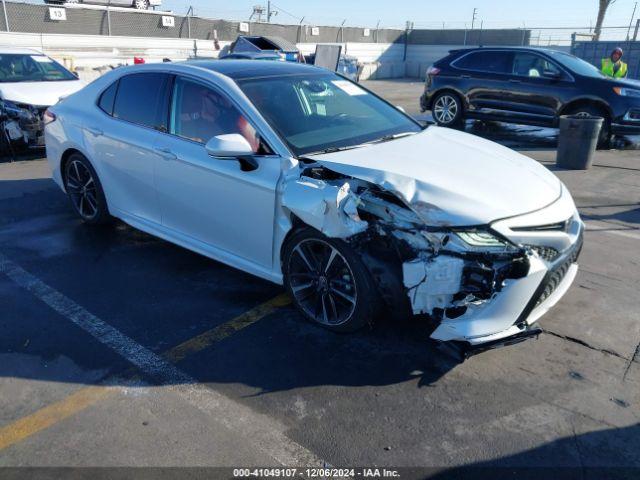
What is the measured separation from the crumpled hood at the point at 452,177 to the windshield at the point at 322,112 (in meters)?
0.23

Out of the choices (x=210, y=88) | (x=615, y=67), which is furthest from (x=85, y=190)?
(x=615, y=67)

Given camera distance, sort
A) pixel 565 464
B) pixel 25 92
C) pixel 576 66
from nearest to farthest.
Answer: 1. pixel 565 464
2. pixel 25 92
3. pixel 576 66

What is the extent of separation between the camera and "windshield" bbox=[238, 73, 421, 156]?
3992 millimetres

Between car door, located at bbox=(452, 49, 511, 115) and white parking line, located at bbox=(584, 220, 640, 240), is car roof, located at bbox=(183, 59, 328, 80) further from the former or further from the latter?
car door, located at bbox=(452, 49, 511, 115)

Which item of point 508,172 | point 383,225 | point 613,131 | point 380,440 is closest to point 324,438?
point 380,440

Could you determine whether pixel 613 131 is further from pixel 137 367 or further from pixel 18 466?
pixel 18 466

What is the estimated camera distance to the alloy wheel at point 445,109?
39.3ft

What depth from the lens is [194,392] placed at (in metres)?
3.20

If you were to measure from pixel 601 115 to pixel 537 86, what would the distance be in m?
1.28

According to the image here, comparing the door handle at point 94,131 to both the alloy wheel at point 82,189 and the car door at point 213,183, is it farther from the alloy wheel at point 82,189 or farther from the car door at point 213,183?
the car door at point 213,183

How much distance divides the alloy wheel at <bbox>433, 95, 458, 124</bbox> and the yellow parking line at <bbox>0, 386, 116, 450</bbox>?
33.9ft

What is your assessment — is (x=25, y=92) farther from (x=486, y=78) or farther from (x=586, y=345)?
(x=586, y=345)

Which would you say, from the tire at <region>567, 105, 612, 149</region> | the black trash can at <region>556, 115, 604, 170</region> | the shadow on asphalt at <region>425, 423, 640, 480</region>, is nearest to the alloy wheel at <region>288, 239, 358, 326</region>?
A: the shadow on asphalt at <region>425, 423, 640, 480</region>

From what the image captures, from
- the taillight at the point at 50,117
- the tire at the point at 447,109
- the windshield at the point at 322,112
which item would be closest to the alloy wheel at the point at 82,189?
the taillight at the point at 50,117
